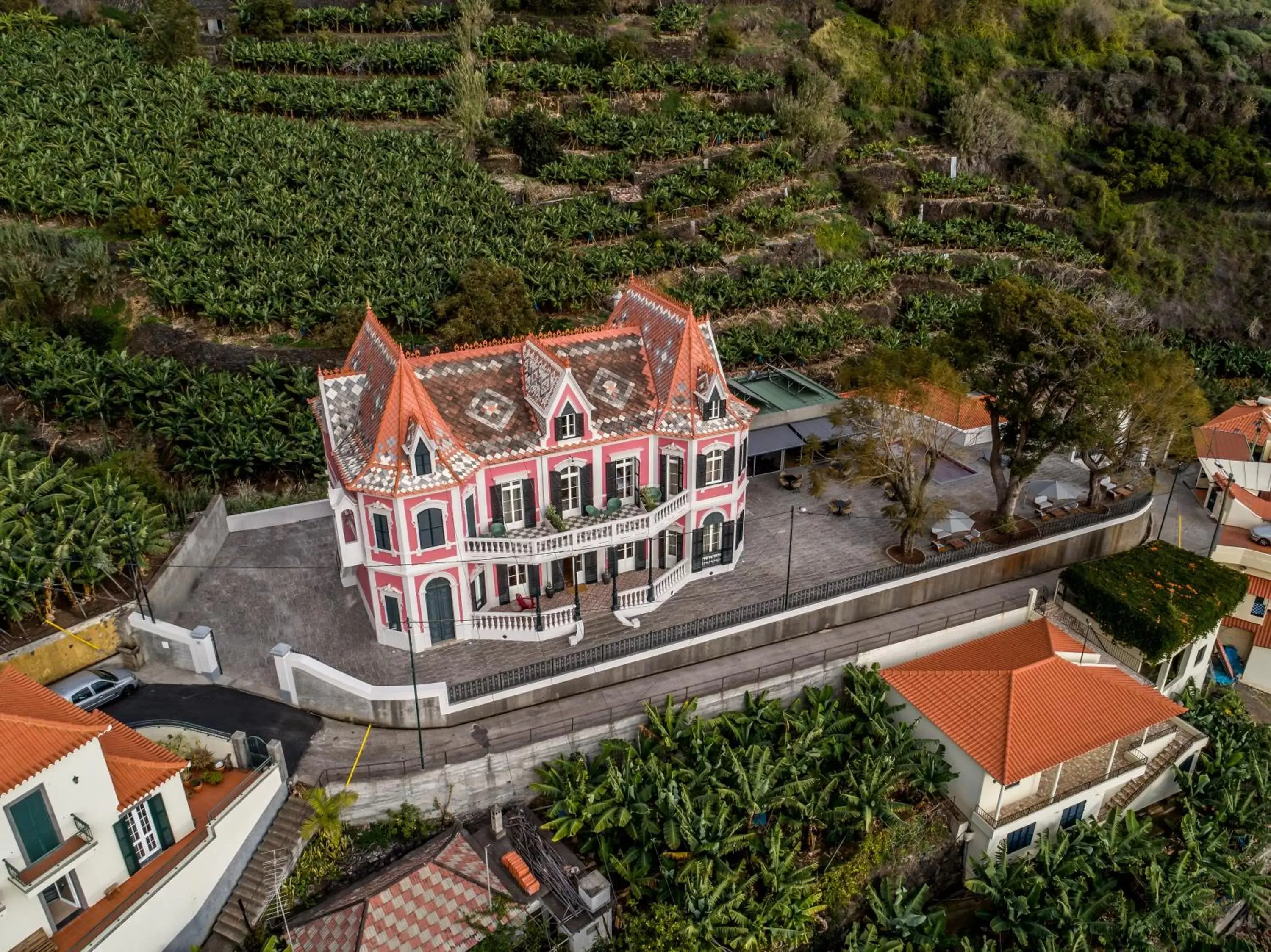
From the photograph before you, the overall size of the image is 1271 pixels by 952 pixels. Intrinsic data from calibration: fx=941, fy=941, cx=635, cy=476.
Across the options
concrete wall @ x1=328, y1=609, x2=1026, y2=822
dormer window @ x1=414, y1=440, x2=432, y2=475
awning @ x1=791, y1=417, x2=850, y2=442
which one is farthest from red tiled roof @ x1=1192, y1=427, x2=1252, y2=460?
dormer window @ x1=414, y1=440, x2=432, y2=475

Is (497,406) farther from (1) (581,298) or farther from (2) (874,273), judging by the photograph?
(2) (874,273)

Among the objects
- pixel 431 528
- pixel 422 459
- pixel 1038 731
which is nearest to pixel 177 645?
pixel 431 528

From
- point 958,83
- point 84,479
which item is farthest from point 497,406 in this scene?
point 958,83

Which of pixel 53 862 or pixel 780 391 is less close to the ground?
pixel 780 391

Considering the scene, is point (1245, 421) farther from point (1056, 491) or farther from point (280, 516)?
point (280, 516)

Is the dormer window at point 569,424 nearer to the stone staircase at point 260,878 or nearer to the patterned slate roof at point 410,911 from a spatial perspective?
the patterned slate roof at point 410,911

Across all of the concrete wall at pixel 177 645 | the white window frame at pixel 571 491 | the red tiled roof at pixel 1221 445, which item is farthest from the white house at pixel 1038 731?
the concrete wall at pixel 177 645
